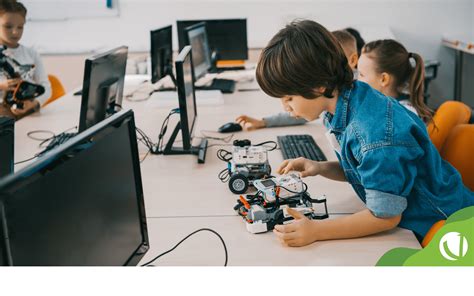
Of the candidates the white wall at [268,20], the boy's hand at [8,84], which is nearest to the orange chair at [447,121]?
the boy's hand at [8,84]

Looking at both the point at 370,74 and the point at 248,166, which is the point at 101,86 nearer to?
the point at 248,166

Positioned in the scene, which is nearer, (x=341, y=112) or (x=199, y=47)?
(x=341, y=112)

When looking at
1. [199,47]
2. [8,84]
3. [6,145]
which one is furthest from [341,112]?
[199,47]

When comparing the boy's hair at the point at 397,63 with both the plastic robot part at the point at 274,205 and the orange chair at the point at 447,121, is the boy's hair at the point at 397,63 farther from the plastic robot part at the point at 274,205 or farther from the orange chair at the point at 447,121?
the plastic robot part at the point at 274,205

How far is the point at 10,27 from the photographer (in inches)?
114

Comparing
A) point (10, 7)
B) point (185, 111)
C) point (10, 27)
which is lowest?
point (185, 111)

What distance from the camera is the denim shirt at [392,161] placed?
50.0 inches

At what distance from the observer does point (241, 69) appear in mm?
4043

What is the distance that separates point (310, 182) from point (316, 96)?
0.40m

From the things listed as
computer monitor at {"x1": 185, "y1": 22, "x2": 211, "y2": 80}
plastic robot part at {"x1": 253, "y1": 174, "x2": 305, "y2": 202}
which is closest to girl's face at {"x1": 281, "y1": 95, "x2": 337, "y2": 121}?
plastic robot part at {"x1": 253, "y1": 174, "x2": 305, "y2": 202}

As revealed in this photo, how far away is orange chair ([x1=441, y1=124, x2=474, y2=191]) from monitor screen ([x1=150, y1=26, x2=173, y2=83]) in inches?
72.0

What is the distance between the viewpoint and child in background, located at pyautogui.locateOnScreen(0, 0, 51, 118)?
9.07ft

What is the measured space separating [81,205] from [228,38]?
3.18m
